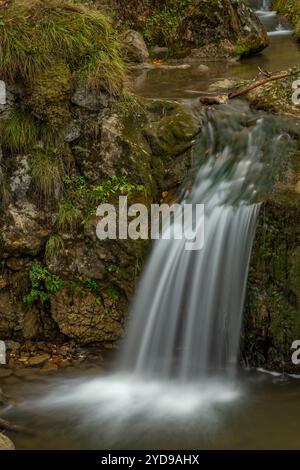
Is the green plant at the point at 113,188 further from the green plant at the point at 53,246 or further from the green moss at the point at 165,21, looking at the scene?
the green moss at the point at 165,21

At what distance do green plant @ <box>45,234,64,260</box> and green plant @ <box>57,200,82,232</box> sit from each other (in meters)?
0.13

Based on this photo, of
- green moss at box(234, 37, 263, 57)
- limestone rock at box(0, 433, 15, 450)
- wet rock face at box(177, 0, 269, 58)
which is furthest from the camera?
wet rock face at box(177, 0, 269, 58)

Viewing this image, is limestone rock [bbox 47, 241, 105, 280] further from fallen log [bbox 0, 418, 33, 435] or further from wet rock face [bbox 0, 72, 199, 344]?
fallen log [bbox 0, 418, 33, 435]

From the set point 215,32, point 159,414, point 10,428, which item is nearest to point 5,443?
point 10,428

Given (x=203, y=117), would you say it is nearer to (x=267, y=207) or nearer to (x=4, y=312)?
(x=267, y=207)

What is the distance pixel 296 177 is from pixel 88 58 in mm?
2528

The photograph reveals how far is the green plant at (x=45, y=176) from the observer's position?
5965 millimetres

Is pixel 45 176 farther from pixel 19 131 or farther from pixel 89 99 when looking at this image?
pixel 89 99

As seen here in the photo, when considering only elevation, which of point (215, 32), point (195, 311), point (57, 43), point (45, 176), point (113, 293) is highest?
point (215, 32)

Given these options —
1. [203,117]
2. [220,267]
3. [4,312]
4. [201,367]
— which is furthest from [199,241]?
[4,312]

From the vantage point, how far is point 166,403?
5.14 metres

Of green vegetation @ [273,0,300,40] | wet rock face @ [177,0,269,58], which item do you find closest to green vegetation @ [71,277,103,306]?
wet rock face @ [177,0,269,58]

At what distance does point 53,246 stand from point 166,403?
1.96 m

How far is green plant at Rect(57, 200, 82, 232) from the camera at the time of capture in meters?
5.99
